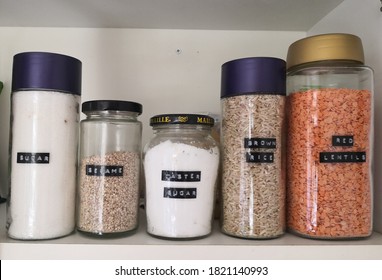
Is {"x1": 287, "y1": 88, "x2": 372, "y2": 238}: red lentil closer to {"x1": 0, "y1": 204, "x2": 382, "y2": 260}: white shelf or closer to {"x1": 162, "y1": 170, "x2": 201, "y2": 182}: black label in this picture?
{"x1": 0, "y1": 204, "x2": 382, "y2": 260}: white shelf

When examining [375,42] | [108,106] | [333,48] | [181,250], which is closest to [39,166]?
[108,106]

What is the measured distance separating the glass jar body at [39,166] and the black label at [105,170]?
45 millimetres

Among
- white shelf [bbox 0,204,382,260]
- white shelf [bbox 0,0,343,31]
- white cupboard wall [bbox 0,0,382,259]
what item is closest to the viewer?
white shelf [bbox 0,204,382,260]

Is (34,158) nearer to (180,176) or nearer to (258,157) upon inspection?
(180,176)

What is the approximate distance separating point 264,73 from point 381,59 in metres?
0.22

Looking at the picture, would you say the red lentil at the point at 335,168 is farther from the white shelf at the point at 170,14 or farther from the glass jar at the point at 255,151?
the white shelf at the point at 170,14

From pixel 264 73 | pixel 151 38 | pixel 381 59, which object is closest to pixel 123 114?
pixel 264 73

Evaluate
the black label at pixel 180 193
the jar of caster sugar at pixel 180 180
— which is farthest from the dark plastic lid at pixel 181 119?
the black label at pixel 180 193

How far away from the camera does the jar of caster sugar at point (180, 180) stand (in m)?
0.50

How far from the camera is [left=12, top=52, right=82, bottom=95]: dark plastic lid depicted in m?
0.50

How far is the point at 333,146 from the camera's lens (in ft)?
1.62

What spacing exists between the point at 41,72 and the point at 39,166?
0.46 ft

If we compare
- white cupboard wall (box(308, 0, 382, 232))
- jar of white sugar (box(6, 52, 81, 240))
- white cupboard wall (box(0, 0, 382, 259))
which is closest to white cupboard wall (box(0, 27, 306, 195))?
white cupboard wall (box(0, 0, 382, 259))

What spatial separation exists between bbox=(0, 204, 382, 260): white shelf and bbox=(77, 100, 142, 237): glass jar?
3 centimetres
